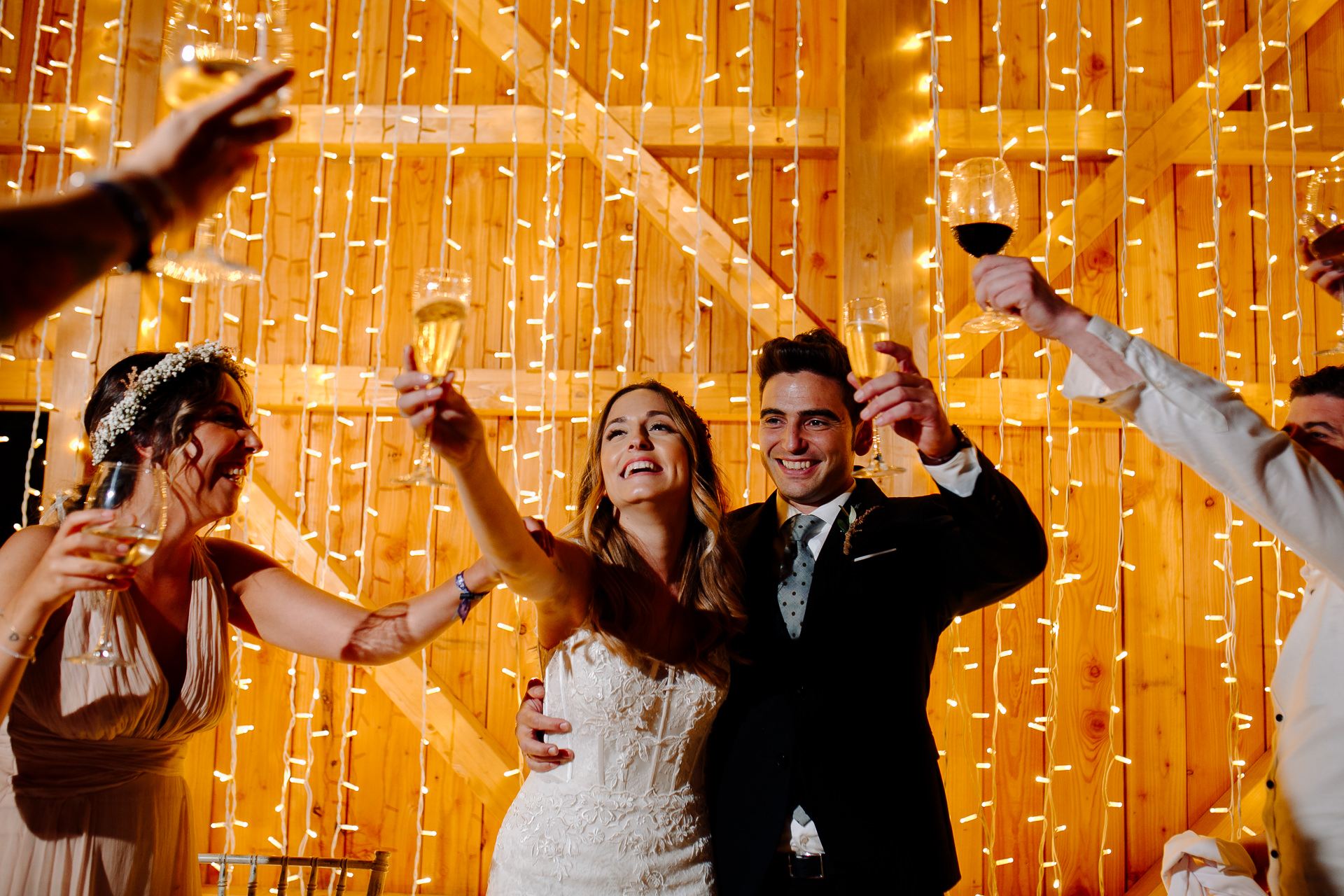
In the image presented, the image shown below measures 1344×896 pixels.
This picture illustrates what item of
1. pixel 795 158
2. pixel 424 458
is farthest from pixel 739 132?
pixel 424 458

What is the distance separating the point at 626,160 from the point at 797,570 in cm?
202

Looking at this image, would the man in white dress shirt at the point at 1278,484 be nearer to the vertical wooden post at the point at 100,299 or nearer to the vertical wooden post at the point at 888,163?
the vertical wooden post at the point at 888,163

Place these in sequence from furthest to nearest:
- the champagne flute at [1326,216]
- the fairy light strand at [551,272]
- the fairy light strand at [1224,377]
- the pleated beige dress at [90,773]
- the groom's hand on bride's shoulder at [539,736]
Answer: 1. the fairy light strand at [551,272]
2. the fairy light strand at [1224,377]
3. the groom's hand on bride's shoulder at [539,736]
4. the pleated beige dress at [90,773]
5. the champagne flute at [1326,216]

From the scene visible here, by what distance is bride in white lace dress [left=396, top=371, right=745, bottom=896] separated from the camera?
1.75m

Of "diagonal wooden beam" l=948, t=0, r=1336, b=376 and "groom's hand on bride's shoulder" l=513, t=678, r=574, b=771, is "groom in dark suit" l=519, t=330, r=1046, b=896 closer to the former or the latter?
"groom's hand on bride's shoulder" l=513, t=678, r=574, b=771

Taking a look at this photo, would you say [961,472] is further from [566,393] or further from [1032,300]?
[566,393]

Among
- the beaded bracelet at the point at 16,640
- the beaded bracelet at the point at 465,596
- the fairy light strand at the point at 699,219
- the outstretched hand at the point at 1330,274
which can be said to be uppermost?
the fairy light strand at the point at 699,219

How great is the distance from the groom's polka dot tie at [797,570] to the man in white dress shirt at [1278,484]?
0.76 meters

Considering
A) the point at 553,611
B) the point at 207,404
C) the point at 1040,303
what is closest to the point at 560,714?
the point at 553,611

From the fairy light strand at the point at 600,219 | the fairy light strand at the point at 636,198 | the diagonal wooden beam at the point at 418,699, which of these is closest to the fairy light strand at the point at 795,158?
the fairy light strand at the point at 636,198

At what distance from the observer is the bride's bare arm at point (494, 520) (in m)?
1.33

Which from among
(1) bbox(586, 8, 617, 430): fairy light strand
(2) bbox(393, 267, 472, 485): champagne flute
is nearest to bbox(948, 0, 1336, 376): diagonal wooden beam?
(1) bbox(586, 8, 617, 430): fairy light strand

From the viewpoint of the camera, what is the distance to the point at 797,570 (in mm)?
2047

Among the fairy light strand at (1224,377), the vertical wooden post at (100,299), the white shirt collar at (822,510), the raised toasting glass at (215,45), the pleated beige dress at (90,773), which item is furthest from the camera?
the fairy light strand at (1224,377)
